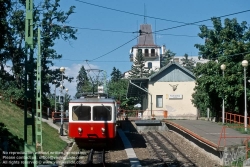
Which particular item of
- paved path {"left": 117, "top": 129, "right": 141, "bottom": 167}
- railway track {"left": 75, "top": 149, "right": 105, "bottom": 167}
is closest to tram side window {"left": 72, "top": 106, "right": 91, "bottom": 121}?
railway track {"left": 75, "top": 149, "right": 105, "bottom": 167}

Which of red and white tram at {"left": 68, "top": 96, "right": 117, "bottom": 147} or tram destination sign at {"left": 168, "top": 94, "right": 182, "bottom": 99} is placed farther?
tram destination sign at {"left": 168, "top": 94, "right": 182, "bottom": 99}

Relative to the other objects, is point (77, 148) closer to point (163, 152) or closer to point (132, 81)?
point (163, 152)

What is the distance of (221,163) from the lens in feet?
53.2

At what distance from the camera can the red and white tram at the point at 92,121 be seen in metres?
20.4

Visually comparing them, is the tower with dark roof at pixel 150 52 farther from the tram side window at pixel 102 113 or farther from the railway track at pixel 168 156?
the tram side window at pixel 102 113

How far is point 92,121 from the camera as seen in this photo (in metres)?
20.6

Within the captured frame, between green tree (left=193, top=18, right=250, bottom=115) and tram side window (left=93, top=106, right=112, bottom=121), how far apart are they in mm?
12080

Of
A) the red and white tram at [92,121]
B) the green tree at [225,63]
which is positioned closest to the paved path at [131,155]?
the red and white tram at [92,121]

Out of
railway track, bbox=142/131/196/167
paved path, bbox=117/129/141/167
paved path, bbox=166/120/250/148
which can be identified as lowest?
railway track, bbox=142/131/196/167

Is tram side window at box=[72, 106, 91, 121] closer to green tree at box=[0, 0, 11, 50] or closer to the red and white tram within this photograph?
the red and white tram

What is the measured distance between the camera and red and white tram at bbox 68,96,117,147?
67.0 ft

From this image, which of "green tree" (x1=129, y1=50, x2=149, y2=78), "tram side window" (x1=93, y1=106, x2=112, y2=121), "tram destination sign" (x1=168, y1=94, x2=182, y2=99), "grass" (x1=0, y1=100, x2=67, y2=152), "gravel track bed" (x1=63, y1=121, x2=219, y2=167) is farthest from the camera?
"green tree" (x1=129, y1=50, x2=149, y2=78)

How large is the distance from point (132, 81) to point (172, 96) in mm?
4763

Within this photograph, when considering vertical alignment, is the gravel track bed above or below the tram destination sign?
below
